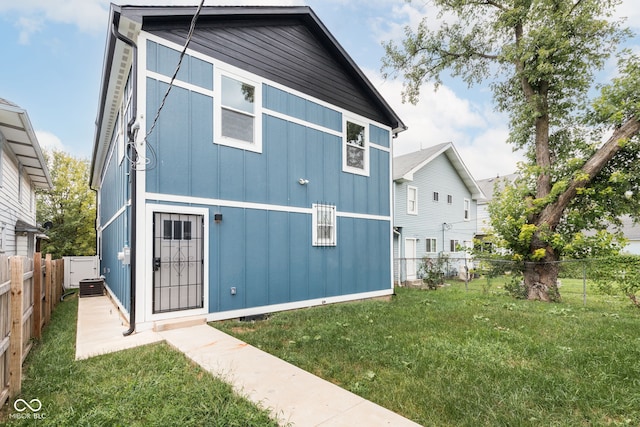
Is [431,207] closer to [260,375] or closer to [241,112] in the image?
[241,112]

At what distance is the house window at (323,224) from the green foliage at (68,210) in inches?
675

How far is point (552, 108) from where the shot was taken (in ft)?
31.8

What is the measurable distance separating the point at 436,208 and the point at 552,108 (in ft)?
24.5

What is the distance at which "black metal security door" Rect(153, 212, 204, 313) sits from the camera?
5012mm

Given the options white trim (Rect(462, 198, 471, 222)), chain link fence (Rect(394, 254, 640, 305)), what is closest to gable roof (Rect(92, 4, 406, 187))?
chain link fence (Rect(394, 254, 640, 305))

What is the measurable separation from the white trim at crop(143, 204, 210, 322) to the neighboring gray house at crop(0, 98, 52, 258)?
10.5 feet

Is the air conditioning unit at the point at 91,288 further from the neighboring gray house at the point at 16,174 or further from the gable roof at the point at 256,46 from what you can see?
the gable roof at the point at 256,46

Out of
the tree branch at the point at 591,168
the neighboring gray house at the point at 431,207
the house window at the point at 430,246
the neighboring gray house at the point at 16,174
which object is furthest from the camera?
the house window at the point at 430,246

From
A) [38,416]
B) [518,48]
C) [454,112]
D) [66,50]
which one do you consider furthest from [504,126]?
[66,50]

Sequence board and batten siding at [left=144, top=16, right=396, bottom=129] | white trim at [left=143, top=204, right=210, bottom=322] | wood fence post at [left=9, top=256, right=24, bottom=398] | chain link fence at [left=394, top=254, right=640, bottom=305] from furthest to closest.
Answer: chain link fence at [left=394, top=254, right=640, bottom=305], board and batten siding at [left=144, top=16, right=396, bottom=129], white trim at [left=143, top=204, right=210, bottom=322], wood fence post at [left=9, top=256, right=24, bottom=398]

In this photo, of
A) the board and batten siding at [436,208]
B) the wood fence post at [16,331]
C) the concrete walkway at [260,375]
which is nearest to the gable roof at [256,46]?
the wood fence post at [16,331]

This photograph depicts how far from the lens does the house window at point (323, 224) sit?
7.06 meters

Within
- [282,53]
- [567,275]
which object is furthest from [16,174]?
[567,275]

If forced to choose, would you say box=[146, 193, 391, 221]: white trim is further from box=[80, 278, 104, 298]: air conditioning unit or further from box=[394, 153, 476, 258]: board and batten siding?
box=[394, 153, 476, 258]: board and batten siding
